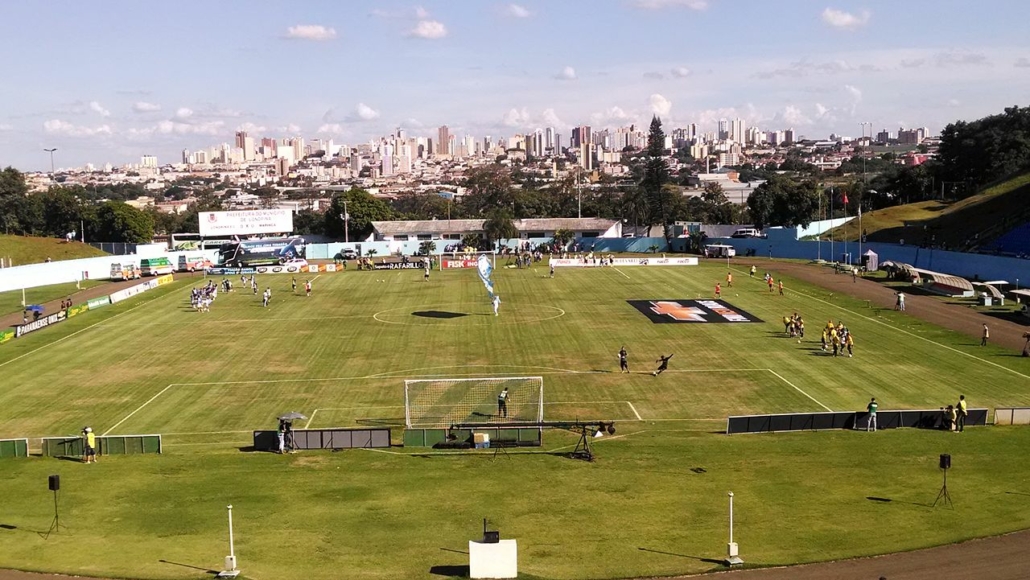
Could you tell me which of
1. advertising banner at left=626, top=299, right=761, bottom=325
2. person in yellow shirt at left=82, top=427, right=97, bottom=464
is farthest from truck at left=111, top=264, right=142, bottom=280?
person in yellow shirt at left=82, top=427, right=97, bottom=464

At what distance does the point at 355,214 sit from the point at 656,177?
47921 mm

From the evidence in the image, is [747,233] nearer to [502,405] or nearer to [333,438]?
[502,405]

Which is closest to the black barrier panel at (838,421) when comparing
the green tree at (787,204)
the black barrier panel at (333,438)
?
the black barrier panel at (333,438)

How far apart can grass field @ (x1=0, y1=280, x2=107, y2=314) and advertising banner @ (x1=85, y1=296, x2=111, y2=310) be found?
656 cm

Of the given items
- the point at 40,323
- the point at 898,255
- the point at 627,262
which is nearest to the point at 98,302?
the point at 40,323

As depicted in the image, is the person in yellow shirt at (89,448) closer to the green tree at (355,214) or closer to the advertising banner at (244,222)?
the advertising banner at (244,222)

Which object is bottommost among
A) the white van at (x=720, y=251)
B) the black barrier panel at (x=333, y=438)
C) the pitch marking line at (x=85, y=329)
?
the black barrier panel at (x=333, y=438)

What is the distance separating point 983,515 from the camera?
2681 cm

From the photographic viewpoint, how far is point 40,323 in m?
67.4

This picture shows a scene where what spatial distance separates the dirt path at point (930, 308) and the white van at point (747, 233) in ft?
101

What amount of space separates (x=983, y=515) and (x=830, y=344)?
1122 inches

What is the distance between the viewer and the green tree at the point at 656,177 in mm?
143125

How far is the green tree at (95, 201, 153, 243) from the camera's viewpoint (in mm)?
146500

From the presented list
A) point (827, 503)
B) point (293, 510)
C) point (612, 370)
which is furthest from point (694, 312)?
point (293, 510)
